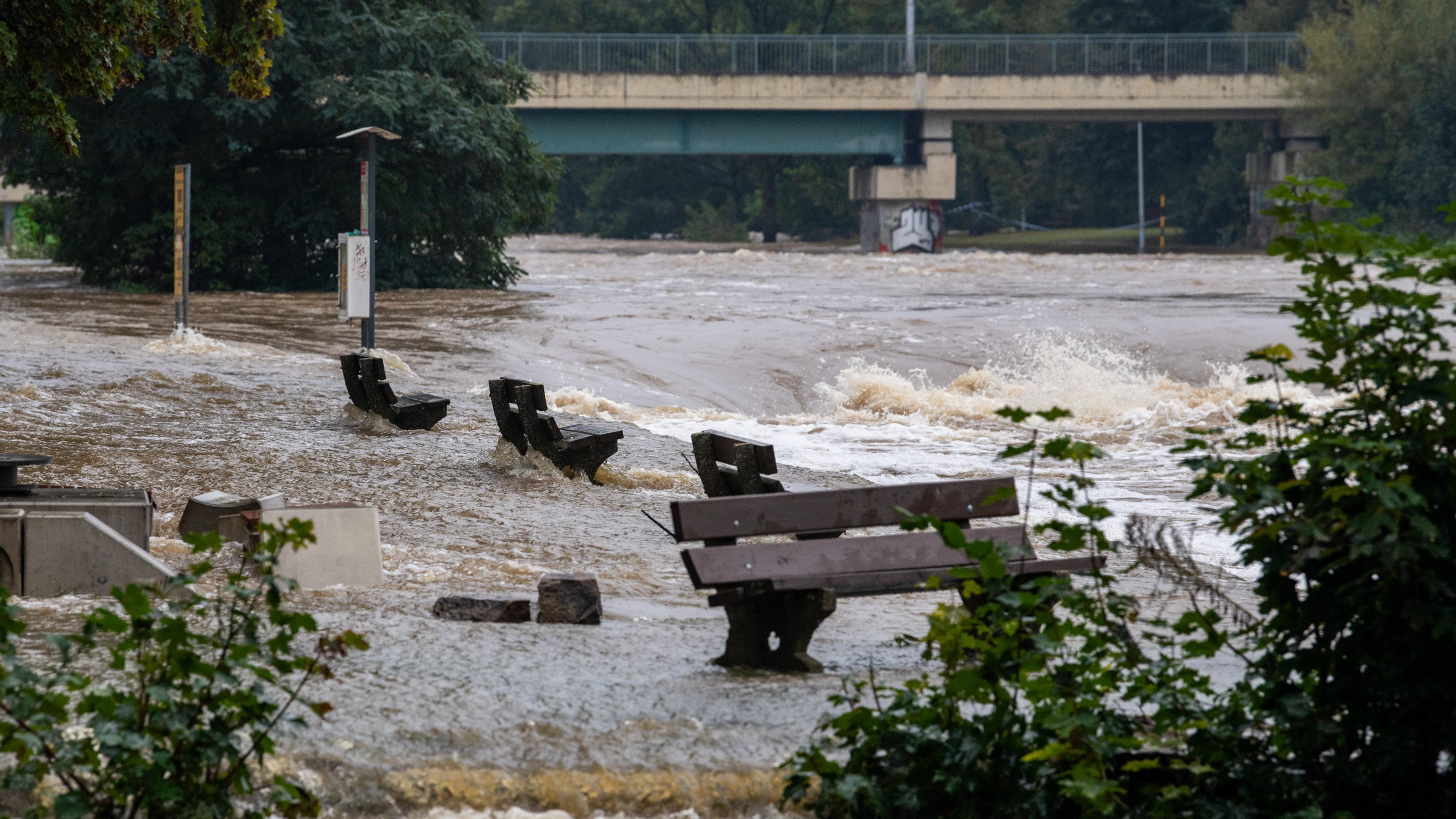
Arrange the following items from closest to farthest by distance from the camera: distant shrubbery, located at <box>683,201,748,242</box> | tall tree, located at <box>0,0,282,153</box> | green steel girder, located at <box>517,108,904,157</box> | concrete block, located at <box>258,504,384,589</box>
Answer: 1. concrete block, located at <box>258,504,384,589</box>
2. tall tree, located at <box>0,0,282,153</box>
3. green steel girder, located at <box>517,108,904,157</box>
4. distant shrubbery, located at <box>683,201,748,242</box>

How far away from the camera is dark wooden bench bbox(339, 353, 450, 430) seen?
38.8 ft

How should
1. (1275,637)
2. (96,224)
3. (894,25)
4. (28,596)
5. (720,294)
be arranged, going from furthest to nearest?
(894,25) → (720,294) → (96,224) → (28,596) → (1275,637)

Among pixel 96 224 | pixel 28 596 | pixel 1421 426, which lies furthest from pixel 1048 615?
pixel 96 224

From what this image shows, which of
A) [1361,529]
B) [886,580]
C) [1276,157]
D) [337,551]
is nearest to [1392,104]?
[1276,157]

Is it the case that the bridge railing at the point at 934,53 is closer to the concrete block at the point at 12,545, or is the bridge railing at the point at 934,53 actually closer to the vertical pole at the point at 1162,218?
the vertical pole at the point at 1162,218

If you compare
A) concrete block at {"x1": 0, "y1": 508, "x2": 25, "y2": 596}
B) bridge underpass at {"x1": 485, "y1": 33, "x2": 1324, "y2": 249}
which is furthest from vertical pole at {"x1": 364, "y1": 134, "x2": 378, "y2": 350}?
bridge underpass at {"x1": 485, "y1": 33, "x2": 1324, "y2": 249}

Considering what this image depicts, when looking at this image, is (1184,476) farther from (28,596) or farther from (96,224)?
(96,224)

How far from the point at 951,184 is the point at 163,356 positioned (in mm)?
40314

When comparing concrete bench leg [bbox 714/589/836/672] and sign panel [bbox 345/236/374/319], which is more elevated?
sign panel [bbox 345/236/374/319]

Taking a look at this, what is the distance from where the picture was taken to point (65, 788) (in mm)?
3982

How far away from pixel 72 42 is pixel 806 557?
6.07 meters

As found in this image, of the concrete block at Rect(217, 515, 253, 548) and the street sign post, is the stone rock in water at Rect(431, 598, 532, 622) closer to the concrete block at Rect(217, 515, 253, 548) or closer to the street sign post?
the concrete block at Rect(217, 515, 253, 548)

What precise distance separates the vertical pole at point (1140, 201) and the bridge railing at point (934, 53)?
11.2 ft

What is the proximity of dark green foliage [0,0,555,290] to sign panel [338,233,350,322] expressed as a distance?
13438 millimetres
